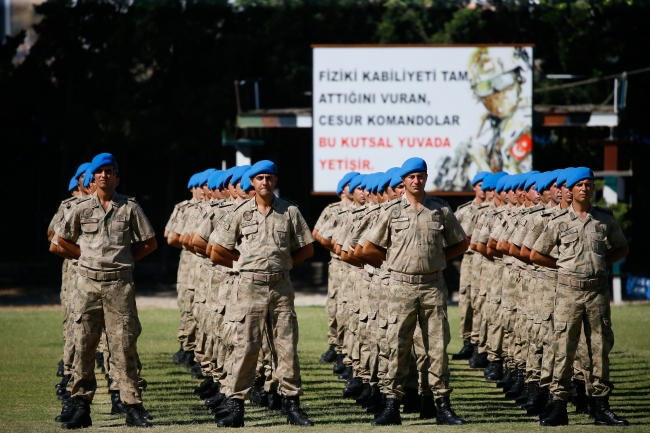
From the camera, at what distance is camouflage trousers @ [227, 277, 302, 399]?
903cm

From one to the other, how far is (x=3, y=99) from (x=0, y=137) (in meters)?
1.19

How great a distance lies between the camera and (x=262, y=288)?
9055 mm

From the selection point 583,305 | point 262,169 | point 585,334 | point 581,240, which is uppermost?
point 262,169

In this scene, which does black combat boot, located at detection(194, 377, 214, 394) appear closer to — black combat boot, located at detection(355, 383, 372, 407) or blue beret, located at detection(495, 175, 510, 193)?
black combat boot, located at detection(355, 383, 372, 407)

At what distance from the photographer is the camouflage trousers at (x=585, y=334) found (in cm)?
898

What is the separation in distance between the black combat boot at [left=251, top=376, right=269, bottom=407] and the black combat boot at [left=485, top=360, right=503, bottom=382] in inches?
121

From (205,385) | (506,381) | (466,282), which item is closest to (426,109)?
(466,282)

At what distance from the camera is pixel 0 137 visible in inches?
982

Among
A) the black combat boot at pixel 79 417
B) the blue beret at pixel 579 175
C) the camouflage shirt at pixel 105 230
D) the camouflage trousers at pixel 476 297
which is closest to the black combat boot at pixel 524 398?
the blue beret at pixel 579 175

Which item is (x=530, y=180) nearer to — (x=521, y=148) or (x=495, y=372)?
(x=495, y=372)

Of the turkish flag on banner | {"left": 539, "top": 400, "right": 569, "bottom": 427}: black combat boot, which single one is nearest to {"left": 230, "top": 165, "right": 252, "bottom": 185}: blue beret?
{"left": 539, "top": 400, "right": 569, "bottom": 427}: black combat boot

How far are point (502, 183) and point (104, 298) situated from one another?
574 cm

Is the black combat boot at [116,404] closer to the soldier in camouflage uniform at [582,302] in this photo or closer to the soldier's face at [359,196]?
the soldier in camouflage uniform at [582,302]

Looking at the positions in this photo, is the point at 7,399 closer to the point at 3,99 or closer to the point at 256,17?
the point at 3,99
